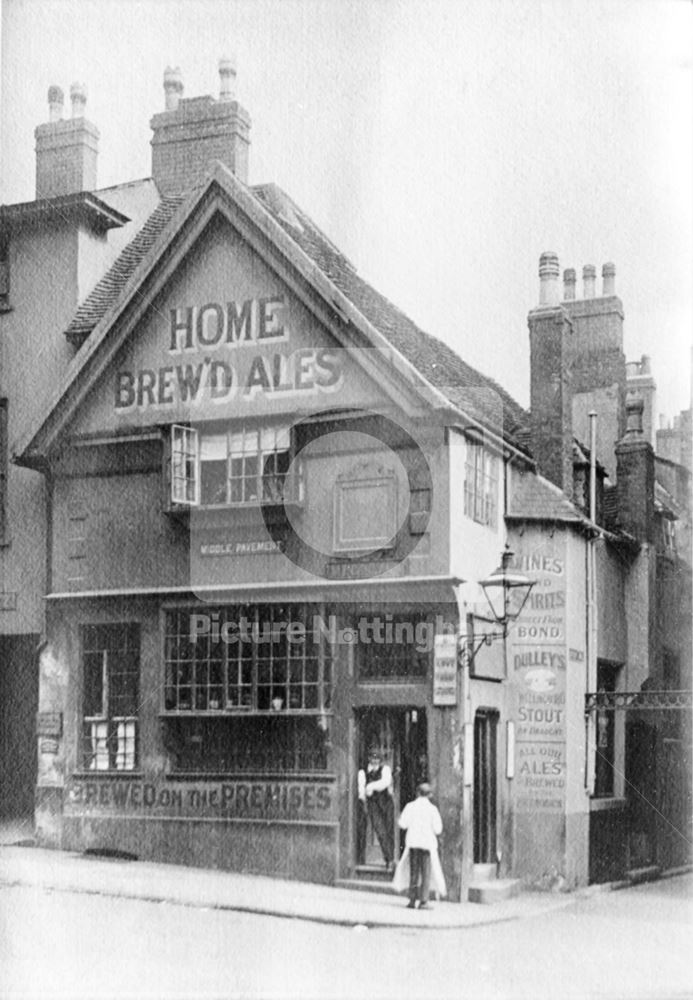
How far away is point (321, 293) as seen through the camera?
15.4 meters

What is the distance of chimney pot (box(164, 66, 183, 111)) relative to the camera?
12.7 meters

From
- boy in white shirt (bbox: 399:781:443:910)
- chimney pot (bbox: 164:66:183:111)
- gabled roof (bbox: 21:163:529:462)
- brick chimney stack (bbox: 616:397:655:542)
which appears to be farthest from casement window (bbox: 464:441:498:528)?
chimney pot (bbox: 164:66:183:111)

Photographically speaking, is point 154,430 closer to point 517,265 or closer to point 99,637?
point 99,637

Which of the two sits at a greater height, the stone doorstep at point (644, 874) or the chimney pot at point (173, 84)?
the chimney pot at point (173, 84)

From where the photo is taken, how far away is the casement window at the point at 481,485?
16.2 metres

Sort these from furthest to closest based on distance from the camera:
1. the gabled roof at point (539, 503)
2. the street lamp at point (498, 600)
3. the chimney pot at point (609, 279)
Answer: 1. the gabled roof at point (539, 503)
2. the street lamp at point (498, 600)
3. the chimney pot at point (609, 279)

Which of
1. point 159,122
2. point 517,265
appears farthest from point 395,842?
point 159,122

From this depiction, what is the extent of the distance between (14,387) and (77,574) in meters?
2.28

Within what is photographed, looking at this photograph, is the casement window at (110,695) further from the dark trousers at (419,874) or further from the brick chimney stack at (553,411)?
the brick chimney stack at (553,411)

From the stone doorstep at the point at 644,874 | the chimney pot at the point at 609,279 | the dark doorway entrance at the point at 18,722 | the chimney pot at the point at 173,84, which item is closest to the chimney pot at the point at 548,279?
the chimney pot at the point at 609,279

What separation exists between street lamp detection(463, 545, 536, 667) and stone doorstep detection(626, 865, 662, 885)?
3464 mm

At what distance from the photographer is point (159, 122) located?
16.9 m

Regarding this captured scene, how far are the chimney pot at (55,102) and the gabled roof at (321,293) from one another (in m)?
2.02

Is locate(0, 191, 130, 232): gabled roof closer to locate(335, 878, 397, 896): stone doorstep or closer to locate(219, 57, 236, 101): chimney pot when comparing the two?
locate(219, 57, 236, 101): chimney pot
